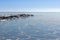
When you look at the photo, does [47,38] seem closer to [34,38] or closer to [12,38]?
[34,38]

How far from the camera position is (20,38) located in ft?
77.4

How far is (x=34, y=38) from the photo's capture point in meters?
23.7

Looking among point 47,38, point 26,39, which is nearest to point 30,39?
point 26,39

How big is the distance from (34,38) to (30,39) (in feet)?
3.04

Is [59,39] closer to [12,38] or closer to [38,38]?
[38,38]

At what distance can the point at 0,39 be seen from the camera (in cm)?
Result: 2267

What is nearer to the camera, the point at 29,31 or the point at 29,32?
the point at 29,32

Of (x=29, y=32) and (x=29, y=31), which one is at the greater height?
(x=29, y=31)

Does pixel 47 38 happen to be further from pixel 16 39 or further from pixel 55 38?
pixel 16 39

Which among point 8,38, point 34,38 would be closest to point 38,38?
point 34,38

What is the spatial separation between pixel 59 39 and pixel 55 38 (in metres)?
1.01

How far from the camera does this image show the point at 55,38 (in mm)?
23812

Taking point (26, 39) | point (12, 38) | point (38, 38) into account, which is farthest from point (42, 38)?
point (12, 38)

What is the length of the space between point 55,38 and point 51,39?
32.0 inches
